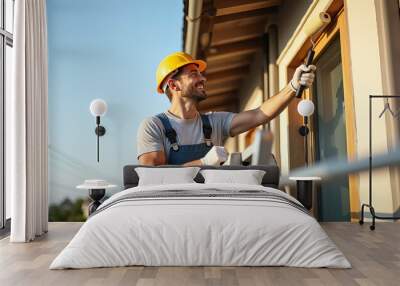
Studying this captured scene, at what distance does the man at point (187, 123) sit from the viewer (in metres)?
4.29

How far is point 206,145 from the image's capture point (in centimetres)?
441

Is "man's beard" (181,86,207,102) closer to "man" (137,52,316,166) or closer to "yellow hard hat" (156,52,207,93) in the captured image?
"man" (137,52,316,166)

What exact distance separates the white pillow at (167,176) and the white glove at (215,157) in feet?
0.90

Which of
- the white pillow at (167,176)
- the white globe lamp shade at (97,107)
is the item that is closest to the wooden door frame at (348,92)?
the white pillow at (167,176)

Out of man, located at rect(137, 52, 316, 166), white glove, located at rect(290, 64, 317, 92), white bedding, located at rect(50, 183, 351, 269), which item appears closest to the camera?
white bedding, located at rect(50, 183, 351, 269)

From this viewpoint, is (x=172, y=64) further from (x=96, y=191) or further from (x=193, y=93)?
(x=96, y=191)

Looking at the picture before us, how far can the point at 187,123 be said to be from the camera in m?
4.45

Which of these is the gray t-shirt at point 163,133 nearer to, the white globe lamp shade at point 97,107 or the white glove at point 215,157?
the white glove at point 215,157

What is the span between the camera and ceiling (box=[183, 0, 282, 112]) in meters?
5.09

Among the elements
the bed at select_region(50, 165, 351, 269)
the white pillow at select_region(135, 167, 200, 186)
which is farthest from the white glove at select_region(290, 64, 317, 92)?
the bed at select_region(50, 165, 351, 269)

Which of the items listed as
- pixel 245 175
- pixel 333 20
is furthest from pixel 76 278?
pixel 333 20

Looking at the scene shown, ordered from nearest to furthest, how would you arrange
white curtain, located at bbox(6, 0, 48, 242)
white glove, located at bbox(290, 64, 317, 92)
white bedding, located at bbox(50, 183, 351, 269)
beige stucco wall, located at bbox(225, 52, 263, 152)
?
white bedding, located at bbox(50, 183, 351, 269)
white curtain, located at bbox(6, 0, 48, 242)
white glove, located at bbox(290, 64, 317, 92)
beige stucco wall, located at bbox(225, 52, 263, 152)

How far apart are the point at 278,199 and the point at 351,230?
138 cm

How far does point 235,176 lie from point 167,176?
0.53 m
